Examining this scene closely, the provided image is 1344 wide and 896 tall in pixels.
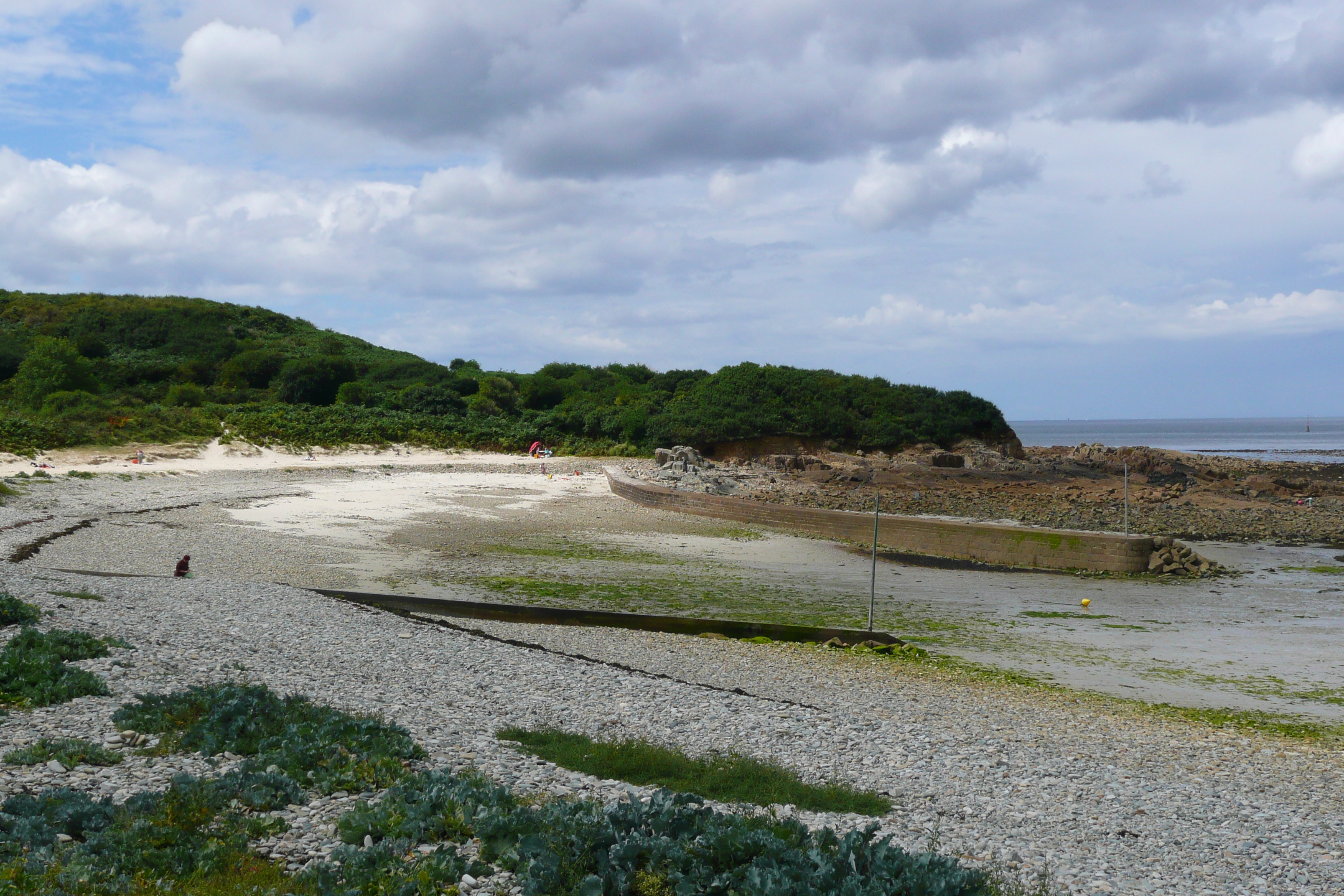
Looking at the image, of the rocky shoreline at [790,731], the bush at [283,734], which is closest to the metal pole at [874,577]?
the rocky shoreline at [790,731]

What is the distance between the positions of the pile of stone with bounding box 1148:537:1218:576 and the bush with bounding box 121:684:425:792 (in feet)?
55.6

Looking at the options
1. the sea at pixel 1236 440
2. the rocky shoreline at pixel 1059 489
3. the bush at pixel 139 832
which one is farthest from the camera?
the sea at pixel 1236 440

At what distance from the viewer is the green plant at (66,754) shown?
487cm

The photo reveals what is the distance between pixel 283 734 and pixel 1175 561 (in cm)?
1796

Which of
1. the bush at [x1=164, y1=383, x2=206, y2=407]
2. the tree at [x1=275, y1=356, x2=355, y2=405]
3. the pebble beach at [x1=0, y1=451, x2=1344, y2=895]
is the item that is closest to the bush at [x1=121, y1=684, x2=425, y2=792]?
the pebble beach at [x1=0, y1=451, x2=1344, y2=895]

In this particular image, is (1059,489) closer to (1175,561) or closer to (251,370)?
(1175,561)

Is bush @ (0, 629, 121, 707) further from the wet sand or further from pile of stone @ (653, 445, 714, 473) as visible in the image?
pile of stone @ (653, 445, 714, 473)

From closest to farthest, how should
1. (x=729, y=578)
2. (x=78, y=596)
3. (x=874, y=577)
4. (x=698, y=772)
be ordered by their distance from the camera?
(x=698, y=772), (x=78, y=596), (x=874, y=577), (x=729, y=578)

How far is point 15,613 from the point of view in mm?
8148

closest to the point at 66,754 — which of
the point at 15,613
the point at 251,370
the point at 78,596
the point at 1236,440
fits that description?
the point at 15,613

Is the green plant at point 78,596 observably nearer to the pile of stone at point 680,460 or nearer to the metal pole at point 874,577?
the metal pole at point 874,577

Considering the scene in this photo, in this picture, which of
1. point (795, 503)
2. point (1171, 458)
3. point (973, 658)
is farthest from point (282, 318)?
point (973, 658)

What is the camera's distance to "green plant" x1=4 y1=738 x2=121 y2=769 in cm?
487

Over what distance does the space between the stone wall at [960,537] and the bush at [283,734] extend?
645 inches
